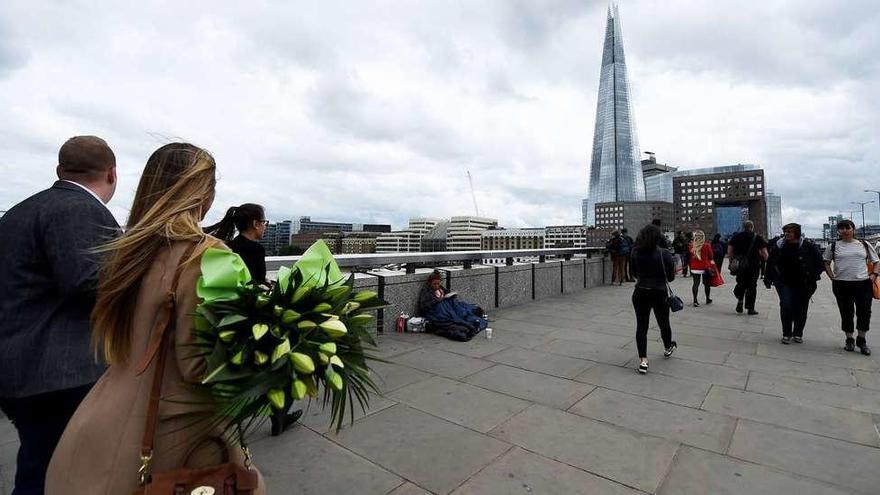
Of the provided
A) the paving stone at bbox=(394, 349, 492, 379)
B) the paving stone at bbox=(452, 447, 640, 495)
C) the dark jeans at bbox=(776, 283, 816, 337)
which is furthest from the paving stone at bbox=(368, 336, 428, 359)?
the dark jeans at bbox=(776, 283, 816, 337)

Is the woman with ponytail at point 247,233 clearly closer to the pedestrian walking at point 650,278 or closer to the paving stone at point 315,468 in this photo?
the paving stone at point 315,468

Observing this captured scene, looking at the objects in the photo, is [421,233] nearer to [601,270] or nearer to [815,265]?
[601,270]

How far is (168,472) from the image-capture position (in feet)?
4.03

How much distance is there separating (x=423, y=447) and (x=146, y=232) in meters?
2.70

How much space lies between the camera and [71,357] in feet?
5.60

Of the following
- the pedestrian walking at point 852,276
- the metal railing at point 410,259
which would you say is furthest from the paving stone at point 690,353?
the metal railing at point 410,259

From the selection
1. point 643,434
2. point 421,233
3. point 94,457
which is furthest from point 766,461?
point 421,233

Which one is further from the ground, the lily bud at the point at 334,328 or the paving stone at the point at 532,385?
the lily bud at the point at 334,328

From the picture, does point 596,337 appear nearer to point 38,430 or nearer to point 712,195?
point 38,430

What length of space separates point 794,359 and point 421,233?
123839 millimetres

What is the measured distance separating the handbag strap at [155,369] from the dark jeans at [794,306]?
27.4 feet

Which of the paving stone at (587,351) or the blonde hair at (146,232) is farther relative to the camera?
the paving stone at (587,351)

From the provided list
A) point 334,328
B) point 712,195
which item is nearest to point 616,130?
point 712,195

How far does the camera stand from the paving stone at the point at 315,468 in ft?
9.14
